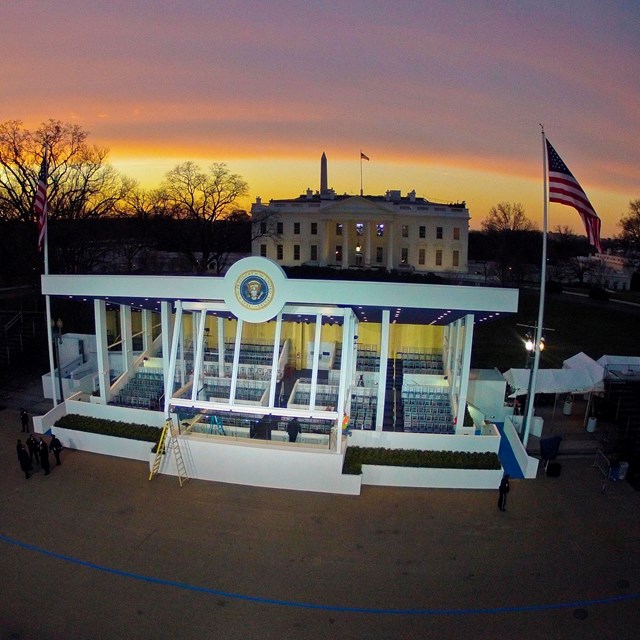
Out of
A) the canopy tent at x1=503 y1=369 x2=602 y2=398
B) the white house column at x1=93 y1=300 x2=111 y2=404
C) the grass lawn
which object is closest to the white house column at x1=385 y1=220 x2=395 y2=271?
the grass lawn

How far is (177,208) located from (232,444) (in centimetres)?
4038

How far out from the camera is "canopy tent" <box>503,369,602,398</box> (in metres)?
20.4

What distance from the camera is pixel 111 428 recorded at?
16.9 meters

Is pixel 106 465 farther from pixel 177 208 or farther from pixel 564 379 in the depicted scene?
pixel 177 208

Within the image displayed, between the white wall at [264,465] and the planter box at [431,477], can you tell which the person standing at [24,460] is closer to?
the white wall at [264,465]

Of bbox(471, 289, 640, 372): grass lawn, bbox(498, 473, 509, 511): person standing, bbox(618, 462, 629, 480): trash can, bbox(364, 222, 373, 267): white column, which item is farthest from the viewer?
bbox(364, 222, 373, 267): white column

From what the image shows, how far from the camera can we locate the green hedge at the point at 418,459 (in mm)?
14938

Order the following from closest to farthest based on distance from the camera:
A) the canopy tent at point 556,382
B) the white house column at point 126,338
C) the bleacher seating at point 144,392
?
the bleacher seating at point 144,392
the canopy tent at point 556,382
the white house column at point 126,338

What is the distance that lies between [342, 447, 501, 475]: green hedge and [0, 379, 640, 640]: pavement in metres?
0.81

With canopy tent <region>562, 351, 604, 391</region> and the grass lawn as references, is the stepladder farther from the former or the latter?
the grass lawn

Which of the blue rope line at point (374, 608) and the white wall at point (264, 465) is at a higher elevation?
the white wall at point (264, 465)

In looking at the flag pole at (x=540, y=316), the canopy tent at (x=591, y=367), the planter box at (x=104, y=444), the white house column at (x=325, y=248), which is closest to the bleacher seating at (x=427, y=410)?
the flag pole at (x=540, y=316)

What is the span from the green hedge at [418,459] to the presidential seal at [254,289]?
5.75 metres

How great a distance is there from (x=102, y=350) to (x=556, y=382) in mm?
19312
